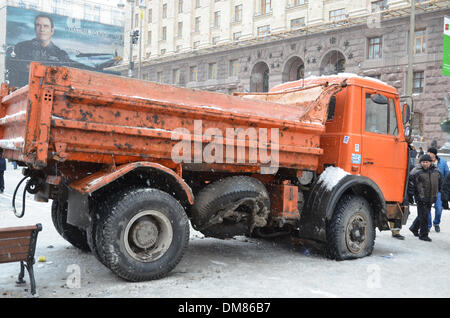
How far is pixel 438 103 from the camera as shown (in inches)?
1051

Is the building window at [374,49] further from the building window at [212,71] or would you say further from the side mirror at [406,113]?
the side mirror at [406,113]

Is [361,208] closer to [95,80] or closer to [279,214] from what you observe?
[279,214]

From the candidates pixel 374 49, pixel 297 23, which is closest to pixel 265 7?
pixel 297 23

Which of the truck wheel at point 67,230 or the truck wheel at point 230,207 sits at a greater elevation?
the truck wheel at point 230,207

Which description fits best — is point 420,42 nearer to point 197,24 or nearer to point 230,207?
point 197,24

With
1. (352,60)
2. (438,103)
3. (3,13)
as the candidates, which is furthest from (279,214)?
(3,13)

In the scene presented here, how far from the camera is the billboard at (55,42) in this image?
6288cm

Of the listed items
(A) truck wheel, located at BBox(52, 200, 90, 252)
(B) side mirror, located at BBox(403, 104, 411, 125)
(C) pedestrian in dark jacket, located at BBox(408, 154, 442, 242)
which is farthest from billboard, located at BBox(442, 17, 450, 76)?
(A) truck wheel, located at BBox(52, 200, 90, 252)

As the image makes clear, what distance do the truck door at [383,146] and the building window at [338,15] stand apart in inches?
993

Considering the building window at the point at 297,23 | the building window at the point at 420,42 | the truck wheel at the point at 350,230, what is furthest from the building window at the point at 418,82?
the truck wheel at the point at 350,230

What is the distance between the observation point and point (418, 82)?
27938mm

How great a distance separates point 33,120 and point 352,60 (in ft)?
93.6

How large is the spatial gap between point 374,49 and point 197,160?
26955 mm

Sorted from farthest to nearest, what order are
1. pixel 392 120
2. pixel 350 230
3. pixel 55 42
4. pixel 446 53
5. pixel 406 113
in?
pixel 55 42, pixel 446 53, pixel 406 113, pixel 392 120, pixel 350 230
